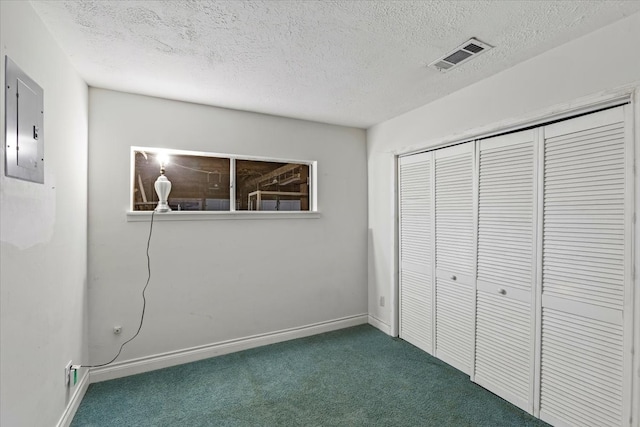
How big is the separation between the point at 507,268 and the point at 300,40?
7.00 ft

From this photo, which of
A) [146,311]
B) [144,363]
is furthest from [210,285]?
[144,363]

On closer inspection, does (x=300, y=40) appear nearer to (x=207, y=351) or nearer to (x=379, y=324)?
(x=207, y=351)

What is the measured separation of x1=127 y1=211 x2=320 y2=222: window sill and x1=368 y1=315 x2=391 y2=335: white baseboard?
1.43m

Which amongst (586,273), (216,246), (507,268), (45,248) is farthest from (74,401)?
Answer: (586,273)

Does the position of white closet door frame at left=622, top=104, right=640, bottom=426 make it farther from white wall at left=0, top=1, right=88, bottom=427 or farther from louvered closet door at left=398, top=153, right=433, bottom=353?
white wall at left=0, top=1, right=88, bottom=427

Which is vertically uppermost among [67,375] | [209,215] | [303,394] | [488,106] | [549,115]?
[488,106]

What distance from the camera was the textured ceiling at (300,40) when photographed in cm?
157

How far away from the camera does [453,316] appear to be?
272 cm

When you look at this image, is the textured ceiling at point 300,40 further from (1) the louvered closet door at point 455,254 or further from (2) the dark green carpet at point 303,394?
(2) the dark green carpet at point 303,394

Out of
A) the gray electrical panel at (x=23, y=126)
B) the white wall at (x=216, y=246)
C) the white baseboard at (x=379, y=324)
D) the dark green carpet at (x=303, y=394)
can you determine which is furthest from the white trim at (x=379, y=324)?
the gray electrical panel at (x=23, y=126)

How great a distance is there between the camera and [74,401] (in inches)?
82.4

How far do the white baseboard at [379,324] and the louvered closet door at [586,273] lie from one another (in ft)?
5.14

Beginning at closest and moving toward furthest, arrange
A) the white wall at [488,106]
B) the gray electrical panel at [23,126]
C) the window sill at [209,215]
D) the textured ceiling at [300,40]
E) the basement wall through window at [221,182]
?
the gray electrical panel at [23,126]
the textured ceiling at [300,40]
the white wall at [488,106]
the window sill at [209,215]
the basement wall through window at [221,182]

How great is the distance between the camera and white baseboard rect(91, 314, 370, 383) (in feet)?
8.38
